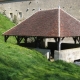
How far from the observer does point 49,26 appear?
62.8ft

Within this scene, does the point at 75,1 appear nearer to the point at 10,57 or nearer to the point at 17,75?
the point at 10,57

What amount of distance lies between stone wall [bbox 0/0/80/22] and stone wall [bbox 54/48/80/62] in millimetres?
11541

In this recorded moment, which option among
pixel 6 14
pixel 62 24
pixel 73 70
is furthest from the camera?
pixel 6 14

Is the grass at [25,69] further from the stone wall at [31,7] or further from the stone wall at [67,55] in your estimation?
the stone wall at [31,7]

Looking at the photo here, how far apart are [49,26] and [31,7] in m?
14.9

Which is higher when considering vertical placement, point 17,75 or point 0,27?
point 0,27

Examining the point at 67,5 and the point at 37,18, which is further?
the point at 67,5

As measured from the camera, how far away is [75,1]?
30.3m

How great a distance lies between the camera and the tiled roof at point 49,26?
18.5 metres

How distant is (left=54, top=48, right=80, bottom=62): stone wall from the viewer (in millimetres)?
17883

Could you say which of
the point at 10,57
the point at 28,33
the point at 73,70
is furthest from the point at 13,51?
the point at 73,70

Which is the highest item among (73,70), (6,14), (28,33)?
(6,14)

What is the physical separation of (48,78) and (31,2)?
75.9 feet

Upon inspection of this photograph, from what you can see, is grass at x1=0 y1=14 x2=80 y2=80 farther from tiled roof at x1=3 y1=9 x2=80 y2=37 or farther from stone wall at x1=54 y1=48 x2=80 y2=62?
tiled roof at x1=3 y1=9 x2=80 y2=37
